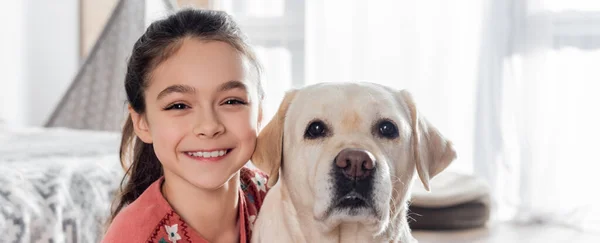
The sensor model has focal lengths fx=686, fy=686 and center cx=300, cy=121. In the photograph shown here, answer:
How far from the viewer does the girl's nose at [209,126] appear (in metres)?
1.64

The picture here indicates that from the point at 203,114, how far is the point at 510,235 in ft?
7.84

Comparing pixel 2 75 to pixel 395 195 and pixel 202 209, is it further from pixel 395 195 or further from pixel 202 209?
pixel 395 195

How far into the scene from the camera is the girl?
168 cm

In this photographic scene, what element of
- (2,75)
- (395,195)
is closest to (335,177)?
(395,195)

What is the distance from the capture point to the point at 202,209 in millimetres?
1812

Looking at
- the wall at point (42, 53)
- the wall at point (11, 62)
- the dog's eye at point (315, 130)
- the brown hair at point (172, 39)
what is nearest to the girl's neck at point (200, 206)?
the brown hair at point (172, 39)

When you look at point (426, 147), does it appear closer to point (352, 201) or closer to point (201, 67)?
point (352, 201)

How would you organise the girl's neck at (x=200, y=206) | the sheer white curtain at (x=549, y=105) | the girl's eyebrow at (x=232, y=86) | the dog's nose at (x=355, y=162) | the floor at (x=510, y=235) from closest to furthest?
the dog's nose at (x=355, y=162) → the girl's eyebrow at (x=232, y=86) → the girl's neck at (x=200, y=206) → the floor at (x=510, y=235) → the sheer white curtain at (x=549, y=105)

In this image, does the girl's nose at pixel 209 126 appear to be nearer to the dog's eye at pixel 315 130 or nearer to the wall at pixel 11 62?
the dog's eye at pixel 315 130

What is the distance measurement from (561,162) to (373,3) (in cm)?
143

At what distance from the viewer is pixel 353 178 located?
1.44 metres

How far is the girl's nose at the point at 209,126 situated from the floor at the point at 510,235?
1771 millimetres

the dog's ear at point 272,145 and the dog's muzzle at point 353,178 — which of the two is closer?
the dog's muzzle at point 353,178

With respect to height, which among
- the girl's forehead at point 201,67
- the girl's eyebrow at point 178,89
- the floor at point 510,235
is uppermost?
the girl's forehead at point 201,67
